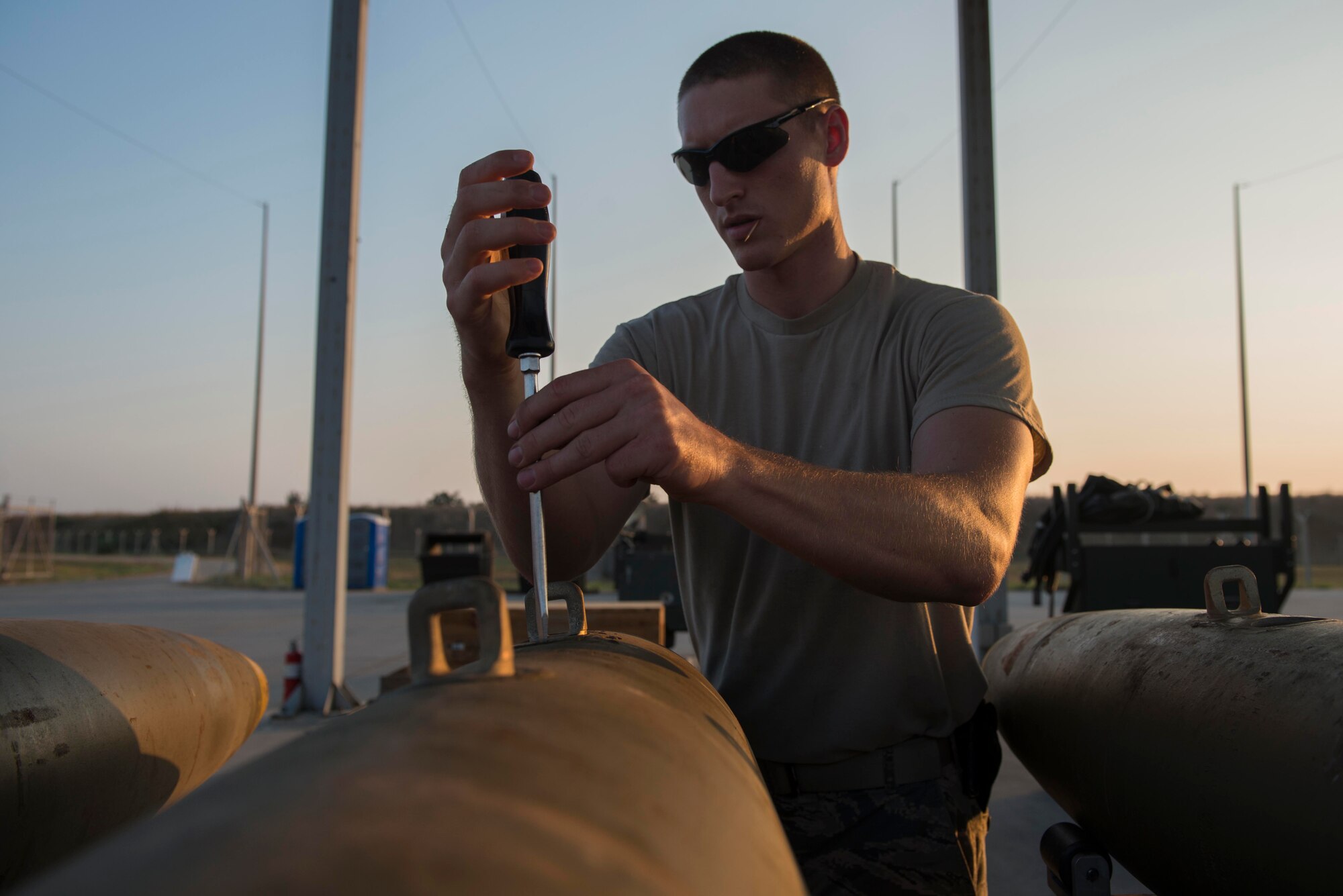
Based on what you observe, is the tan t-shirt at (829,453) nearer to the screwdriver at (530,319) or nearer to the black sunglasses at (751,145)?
the black sunglasses at (751,145)

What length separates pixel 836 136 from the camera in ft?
5.88

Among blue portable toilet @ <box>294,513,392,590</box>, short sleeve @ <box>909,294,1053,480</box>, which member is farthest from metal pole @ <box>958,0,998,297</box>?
blue portable toilet @ <box>294,513,392,590</box>

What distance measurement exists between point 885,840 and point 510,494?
2.73 feet

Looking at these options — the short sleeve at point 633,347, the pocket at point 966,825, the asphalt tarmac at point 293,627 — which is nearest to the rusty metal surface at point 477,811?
the asphalt tarmac at point 293,627

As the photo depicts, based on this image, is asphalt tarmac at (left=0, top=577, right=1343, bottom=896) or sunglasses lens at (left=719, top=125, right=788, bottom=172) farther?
asphalt tarmac at (left=0, top=577, right=1343, bottom=896)

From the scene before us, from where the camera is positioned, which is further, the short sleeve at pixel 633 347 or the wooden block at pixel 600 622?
the wooden block at pixel 600 622

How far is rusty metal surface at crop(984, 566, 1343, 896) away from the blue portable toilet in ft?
66.1

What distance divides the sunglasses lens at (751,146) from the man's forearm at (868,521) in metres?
0.68

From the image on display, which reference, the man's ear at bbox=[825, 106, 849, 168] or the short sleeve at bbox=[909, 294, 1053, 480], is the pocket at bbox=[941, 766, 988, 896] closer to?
the short sleeve at bbox=[909, 294, 1053, 480]

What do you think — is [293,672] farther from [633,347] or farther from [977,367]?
[977,367]

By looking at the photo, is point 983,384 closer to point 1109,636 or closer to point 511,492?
point 1109,636

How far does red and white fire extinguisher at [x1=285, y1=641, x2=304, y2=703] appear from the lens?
598 cm

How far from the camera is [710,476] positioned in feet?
3.65

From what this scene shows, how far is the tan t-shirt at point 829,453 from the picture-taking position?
1547 mm
